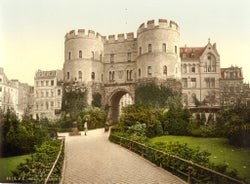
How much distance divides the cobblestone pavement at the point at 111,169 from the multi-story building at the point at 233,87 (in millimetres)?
2600

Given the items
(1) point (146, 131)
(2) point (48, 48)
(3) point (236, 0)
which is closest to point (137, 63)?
(1) point (146, 131)

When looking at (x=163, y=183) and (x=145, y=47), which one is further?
(x=145, y=47)

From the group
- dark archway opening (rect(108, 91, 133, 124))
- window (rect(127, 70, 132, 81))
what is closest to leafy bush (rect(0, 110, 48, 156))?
window (rect(127, 70, 132, 81))

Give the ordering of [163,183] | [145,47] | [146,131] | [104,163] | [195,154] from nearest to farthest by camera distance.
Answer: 1. [163,183]
2. [195,154]
3. [104,163]
4. [146,131]
5. [145,47]

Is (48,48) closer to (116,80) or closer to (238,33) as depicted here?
(238,33)

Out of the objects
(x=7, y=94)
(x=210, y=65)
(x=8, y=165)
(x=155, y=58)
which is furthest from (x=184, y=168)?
(x=155, y=58)

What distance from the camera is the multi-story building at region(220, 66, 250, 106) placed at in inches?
318

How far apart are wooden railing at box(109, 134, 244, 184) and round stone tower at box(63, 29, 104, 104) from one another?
446 cm

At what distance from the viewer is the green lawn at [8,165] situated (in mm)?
8773

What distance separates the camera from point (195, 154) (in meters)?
8.32

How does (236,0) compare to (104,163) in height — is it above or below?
above

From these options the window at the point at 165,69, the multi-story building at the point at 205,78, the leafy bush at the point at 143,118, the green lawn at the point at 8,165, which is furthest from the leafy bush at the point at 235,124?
the window at the point at 165,69

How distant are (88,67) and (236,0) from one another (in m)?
11.2

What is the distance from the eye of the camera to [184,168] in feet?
26.7
